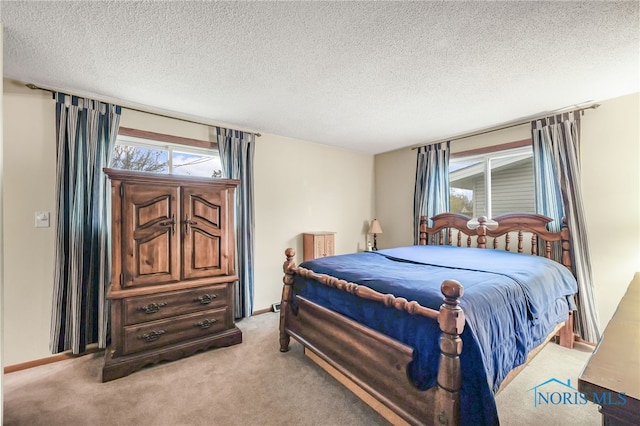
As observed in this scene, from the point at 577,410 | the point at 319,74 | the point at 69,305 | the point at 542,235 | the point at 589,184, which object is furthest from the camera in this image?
the point at 542,235

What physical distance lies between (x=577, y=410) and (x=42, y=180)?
15.1 ft

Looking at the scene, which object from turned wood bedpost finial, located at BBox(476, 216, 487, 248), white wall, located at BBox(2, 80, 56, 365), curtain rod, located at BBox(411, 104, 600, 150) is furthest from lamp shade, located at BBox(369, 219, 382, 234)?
white wall, located at BBox(2, 80, 56, 365)

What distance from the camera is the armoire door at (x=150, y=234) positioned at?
7.56ft

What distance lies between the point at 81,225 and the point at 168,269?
91cm

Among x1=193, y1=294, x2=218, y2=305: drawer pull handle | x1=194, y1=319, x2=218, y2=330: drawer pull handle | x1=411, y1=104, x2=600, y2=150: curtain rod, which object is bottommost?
x1=194, y1=319, x2=218, y2=330: drawer pull handle

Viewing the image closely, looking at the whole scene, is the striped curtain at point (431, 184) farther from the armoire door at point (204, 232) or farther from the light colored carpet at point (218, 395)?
the armoire door at point (204, 232)

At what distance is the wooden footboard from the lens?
1340 mm

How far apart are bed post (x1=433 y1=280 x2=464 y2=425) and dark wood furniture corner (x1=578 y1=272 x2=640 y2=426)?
52cm

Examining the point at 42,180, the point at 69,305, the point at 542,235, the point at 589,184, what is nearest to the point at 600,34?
the point at 589,184

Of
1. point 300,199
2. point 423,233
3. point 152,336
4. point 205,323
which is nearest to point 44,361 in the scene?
point 152,336

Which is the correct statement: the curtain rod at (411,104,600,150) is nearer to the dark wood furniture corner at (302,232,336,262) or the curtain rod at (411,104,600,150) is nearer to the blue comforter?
the blue comforter

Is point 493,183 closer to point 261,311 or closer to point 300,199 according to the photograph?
point 300,199

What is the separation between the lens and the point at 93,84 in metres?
2.30

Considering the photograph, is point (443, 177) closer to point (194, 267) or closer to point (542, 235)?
point (542, 235)
